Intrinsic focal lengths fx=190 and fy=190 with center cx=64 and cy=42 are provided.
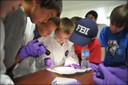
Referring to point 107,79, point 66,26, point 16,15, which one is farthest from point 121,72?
point 66,26

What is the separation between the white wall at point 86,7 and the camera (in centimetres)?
333

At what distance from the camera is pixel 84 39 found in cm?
112

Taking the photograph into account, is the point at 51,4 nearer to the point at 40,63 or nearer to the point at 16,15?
the point at 16,15

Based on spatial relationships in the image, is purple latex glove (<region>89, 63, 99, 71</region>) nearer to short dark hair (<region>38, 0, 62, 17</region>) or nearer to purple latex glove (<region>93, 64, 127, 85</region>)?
purple latex glove (<region>93, 64, 127, 85</region>)

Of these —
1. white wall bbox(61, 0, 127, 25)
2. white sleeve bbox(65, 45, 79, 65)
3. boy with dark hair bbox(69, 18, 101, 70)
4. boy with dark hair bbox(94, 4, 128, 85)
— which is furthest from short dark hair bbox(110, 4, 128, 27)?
white wall bbox(61, 0, 127, 25)

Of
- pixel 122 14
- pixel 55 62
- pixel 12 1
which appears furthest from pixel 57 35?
pixel 12 1

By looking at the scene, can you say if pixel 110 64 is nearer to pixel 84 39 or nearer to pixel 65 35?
pixel 84 39

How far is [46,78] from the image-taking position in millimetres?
959

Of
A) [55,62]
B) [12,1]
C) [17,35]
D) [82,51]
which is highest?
[12,1]

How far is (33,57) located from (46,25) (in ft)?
0.87

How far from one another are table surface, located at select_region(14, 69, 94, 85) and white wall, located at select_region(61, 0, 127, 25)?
7.63 ft

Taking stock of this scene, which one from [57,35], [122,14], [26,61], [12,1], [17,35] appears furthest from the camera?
[57,35]

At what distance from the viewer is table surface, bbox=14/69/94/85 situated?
3.01 feet

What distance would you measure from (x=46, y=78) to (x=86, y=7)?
9.07 ft
